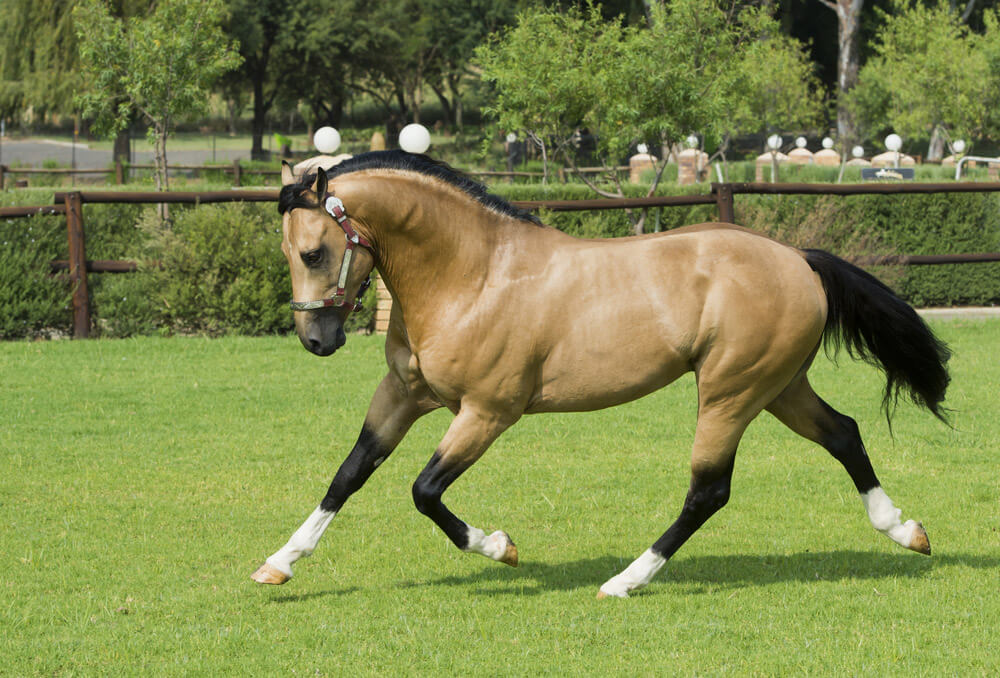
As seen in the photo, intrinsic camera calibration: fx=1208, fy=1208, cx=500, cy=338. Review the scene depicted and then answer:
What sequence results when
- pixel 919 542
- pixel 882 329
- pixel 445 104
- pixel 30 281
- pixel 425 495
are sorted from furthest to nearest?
pixel 445 104, pixel 30 281, pixel 882 329, pixel 919 542, pixel 425 495

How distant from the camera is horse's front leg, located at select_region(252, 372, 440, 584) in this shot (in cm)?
542

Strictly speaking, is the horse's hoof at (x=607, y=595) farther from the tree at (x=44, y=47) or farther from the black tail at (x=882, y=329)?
the tree at (x=44, y=47)

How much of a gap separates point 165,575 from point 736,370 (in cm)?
287

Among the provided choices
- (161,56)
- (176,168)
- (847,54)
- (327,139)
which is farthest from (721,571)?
(847,54)

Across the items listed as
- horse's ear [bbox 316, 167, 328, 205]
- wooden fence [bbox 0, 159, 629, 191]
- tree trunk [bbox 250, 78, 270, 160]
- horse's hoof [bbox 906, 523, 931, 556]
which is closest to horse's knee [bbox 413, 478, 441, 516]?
horse's ear [bbox 316, 167, 328, 205]

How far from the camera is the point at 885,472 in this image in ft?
26.2

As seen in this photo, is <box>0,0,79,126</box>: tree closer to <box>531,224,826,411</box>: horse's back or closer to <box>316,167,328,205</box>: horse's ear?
<box>316,167,328,205</box>: horse's ear

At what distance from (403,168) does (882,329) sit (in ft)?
8.27

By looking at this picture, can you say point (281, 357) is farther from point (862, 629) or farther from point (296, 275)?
point (862, 629)

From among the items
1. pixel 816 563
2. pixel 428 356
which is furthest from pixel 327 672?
pixel 816 563

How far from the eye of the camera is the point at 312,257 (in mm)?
5082

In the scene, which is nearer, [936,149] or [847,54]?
[936,149]

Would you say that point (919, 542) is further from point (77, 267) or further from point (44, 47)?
point (44, 47)

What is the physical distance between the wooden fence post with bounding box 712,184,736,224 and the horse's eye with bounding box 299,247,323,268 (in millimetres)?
11182
